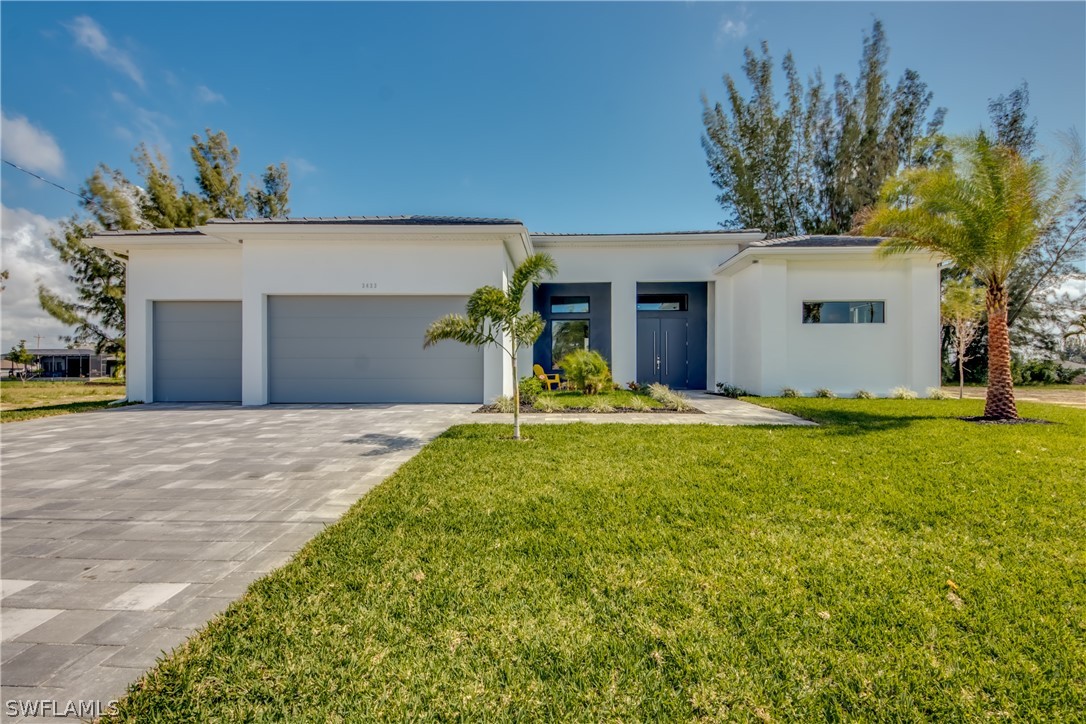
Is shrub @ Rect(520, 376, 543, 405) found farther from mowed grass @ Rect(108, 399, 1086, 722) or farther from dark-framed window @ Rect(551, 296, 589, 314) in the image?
mowed grass @ Rect(108, 399, 1086, 722)

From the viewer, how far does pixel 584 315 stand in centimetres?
1459

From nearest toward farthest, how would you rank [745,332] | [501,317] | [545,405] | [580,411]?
[501,317], [580,411], [545,405], [745,332]

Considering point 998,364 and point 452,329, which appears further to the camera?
point 998,364

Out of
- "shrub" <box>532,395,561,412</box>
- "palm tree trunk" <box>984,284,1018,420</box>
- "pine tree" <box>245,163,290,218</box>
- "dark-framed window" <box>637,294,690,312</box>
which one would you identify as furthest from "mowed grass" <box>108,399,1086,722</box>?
"pine tree" <box>245,163,290,218</box>

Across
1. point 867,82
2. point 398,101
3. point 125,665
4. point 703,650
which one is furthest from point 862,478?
point 867,82

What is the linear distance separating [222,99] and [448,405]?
1198 cm

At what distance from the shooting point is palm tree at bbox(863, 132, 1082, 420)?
23.8 ft

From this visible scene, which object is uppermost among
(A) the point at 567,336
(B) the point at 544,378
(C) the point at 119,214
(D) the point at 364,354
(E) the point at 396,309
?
(C) the point at 119,214

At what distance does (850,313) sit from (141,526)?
567 inches

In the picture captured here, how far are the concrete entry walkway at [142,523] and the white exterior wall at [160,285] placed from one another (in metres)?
3.44

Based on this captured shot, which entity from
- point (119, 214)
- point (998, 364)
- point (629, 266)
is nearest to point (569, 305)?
point (629, 266)

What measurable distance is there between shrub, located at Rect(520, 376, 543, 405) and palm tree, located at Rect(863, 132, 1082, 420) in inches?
304

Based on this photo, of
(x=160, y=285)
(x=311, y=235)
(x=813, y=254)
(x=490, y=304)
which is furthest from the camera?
(x=813, y=254)

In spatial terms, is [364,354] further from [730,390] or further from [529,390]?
[730,390]
